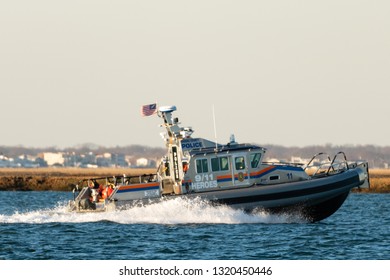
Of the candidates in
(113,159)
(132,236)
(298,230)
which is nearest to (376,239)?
(298,230)

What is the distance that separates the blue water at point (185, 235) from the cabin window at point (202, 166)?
110 cm

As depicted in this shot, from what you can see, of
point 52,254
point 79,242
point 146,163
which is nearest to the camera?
point 52,254

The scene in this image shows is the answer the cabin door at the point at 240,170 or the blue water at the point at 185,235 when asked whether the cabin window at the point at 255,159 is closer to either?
the cabin door at the point at 240,170

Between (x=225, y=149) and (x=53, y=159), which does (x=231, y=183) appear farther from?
Answer: (x=53, y=159)

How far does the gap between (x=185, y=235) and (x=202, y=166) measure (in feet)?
12.6

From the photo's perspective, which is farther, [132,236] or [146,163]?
[146,163]

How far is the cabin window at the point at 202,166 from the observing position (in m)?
30.1

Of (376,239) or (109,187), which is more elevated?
(109,187)

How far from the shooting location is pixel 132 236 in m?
26.6

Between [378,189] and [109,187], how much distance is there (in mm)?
34307

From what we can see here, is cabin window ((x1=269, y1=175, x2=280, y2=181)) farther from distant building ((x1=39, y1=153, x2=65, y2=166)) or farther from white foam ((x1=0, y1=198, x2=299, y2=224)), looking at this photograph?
→ distant building ((x1=39, y1=153, x2=65, y2=166))

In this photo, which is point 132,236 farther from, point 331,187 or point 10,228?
point 331,187

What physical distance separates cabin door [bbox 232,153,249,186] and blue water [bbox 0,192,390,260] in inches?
42.8
